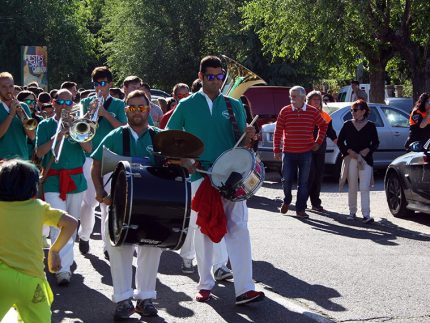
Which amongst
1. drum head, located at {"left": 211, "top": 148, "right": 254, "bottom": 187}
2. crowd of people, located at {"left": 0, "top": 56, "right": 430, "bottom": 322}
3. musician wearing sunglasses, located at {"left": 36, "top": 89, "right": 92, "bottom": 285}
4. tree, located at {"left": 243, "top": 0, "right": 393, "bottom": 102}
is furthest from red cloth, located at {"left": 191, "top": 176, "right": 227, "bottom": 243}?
tree, located at {"left": 243, "top": 0, "right": 393, "bottom": 102}

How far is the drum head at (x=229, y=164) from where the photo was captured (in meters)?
7.03

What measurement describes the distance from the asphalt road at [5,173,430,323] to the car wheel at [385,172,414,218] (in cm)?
43

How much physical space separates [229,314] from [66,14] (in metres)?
41.4

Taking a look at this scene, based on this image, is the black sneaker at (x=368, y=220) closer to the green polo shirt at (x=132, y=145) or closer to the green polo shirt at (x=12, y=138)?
the green polo shirt at (x=12, y=138)

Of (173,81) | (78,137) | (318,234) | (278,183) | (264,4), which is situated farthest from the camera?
(173,81)

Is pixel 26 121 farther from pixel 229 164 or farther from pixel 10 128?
pixel 229 164

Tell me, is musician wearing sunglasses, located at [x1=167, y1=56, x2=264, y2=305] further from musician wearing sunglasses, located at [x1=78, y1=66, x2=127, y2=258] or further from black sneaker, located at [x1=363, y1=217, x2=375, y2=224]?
black sneaker, located at [x1=363, y1=217, x2=375, y2=224]

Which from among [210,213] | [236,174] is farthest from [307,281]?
[236,174]

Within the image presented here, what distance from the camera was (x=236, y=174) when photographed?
6.99 metres

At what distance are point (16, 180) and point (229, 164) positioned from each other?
2.63 metres

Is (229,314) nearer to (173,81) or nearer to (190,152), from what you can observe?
(190,152)

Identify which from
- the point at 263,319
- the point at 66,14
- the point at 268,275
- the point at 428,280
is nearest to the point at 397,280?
the point at 428,280

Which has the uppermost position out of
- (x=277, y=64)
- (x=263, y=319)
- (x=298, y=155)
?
(x=277, y=64)

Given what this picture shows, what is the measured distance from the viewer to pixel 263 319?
6770mm
